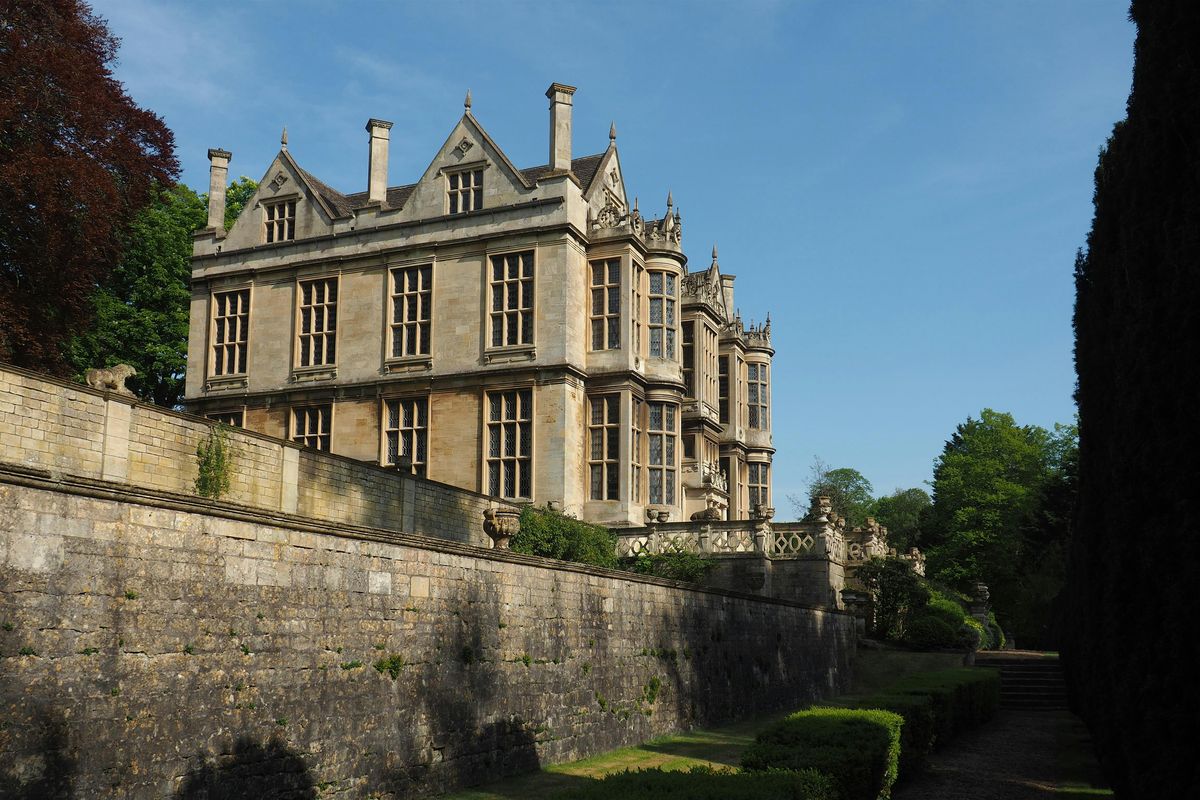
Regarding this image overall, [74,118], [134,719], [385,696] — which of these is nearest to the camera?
[134,719]

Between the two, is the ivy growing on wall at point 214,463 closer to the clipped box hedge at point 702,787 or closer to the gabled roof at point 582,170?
the clipped box hedge at point 702,787

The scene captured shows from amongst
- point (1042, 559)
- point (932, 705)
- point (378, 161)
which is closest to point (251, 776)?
point (932, 705)

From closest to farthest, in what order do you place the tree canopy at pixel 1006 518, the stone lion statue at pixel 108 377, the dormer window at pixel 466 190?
the stone lion statue at pixel 108 377, the dormer window at pixel 466 190, the tree canopy at pixel 1006 518

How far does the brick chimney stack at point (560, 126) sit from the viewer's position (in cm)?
3136

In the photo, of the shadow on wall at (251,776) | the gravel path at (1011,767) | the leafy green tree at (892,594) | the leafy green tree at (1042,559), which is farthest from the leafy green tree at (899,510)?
the shadow on wall at (251,776)

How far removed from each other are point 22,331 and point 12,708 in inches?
719

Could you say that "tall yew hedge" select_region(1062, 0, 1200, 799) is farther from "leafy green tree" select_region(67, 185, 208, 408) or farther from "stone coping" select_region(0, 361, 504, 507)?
"leafy green tree" select_region(67, 185, 208, 408)

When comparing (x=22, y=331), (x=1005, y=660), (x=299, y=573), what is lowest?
(x=1005, y=660)

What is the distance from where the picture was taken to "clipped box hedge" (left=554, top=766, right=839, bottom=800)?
7543mm

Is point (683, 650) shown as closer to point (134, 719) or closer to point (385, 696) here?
point (385, 696)

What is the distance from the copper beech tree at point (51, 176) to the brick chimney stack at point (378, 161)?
8018 millimetres

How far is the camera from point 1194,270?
7934 mm

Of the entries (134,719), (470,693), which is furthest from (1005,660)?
(134,719)

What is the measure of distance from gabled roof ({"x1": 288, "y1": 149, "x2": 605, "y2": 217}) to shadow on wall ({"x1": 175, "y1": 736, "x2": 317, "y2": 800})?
23.0 metres
